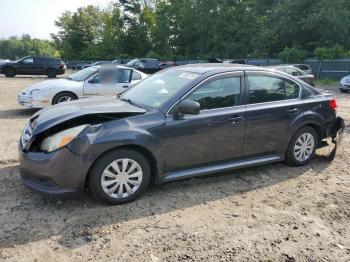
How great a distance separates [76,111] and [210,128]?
1707 millimetres

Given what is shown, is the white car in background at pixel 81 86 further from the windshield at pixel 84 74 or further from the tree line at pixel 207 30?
the tree line at pixel 207 30

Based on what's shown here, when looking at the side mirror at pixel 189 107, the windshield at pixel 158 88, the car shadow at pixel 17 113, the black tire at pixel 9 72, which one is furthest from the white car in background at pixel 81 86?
the black tire at pixel 9 72

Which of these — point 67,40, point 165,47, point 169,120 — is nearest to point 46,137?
point 169,120

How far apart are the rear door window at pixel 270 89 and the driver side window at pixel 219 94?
9.6 inches

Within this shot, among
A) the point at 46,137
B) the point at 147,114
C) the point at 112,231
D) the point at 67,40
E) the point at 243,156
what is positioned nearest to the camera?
the point at 112,231

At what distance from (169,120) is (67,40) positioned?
6634cm

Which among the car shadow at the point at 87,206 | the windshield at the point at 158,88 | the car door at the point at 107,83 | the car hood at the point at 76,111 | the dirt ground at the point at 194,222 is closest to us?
the dirt ground at the point at 194,222

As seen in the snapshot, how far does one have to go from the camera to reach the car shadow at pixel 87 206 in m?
3.68

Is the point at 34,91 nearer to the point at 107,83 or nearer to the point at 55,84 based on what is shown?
the point at 55,84

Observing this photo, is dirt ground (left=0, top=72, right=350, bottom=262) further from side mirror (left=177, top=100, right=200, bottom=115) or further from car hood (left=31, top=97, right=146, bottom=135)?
side mirror (left=177, top=100, right=200, bottom=115)

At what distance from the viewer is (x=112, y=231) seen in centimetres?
374

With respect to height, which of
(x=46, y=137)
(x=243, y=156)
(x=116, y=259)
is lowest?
(x=116, y=259)

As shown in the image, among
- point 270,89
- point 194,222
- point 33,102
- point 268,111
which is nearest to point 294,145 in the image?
point 268,111

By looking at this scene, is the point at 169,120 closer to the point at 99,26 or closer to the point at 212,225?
the point at 212,225
